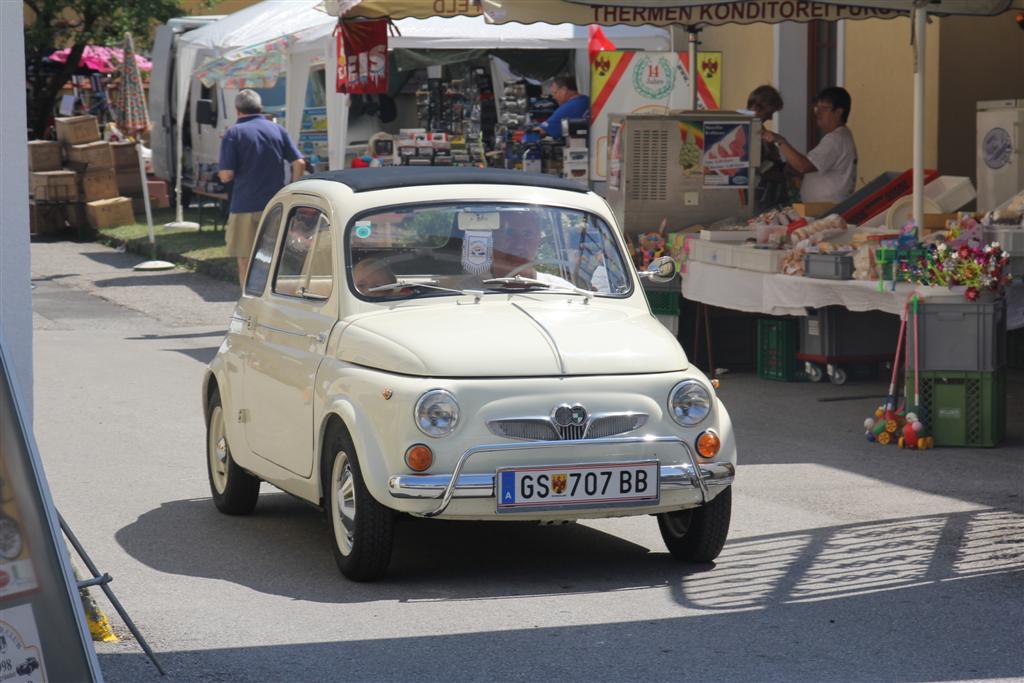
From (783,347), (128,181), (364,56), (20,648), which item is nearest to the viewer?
(20,648)

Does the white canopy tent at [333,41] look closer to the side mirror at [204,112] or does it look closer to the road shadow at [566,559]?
the side mirror at [204,112]

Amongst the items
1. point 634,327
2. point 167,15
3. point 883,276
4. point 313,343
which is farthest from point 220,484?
point 167,15

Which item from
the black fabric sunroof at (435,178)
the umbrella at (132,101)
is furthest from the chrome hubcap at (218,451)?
the umbrella at (132,101)

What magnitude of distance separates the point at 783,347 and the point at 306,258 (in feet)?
18.5

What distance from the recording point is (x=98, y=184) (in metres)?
26.8

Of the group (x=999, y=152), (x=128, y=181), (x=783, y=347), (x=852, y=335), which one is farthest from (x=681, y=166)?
(x=128, y=181)

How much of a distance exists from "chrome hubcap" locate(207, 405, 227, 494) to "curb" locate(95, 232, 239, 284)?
38.2 ft

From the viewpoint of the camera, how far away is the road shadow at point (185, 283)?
18.7 metres

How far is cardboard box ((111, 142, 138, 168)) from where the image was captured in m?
28.0

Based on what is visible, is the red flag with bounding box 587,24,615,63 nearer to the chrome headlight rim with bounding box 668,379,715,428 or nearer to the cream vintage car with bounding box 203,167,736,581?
the cream vintage car with bounding box 203,167,736,581

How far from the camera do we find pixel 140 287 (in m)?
19.5

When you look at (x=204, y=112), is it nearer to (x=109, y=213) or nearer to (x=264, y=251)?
(x=109, y=213)

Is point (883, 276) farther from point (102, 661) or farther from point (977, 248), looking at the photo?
point (102, 661)

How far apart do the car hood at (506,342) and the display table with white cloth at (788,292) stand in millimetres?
3570
